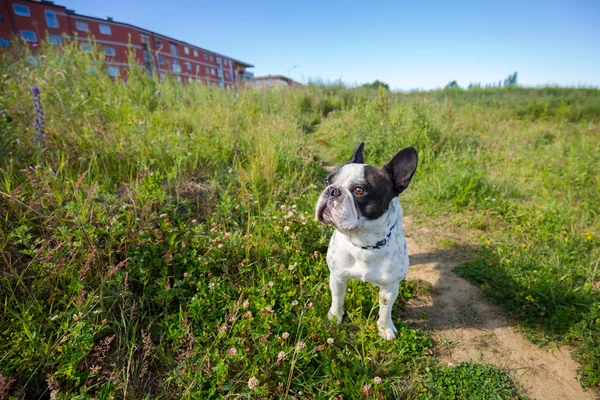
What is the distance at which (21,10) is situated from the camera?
25.1 m

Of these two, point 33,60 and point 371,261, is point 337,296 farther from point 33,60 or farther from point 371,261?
point 33,60

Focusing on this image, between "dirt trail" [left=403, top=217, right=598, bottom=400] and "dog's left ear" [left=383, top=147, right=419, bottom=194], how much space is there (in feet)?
4.56

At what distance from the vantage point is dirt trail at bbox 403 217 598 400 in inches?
77.6

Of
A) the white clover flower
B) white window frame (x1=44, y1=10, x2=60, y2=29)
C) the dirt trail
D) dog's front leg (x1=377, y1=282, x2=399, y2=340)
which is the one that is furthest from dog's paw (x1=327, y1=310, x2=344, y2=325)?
white window frame (x1=44, y1=10, x2=60, y2=29)

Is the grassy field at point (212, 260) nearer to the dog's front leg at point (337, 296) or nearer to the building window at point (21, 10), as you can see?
the dog's front leg at point (337, 296)

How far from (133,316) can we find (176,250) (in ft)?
2.08

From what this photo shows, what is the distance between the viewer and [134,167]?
138 inches

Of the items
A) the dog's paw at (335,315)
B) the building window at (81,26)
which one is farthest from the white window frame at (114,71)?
the building window at (81,26)

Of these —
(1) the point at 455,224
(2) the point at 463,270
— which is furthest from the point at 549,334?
(1) the point at 455,224

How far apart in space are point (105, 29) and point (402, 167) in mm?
44104

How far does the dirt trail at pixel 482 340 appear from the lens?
1971mm

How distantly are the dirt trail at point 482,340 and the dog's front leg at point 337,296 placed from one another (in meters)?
0.72

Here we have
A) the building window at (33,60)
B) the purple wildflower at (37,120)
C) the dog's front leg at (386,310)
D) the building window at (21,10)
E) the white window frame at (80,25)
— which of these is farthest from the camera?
the white window frame at (80,25)

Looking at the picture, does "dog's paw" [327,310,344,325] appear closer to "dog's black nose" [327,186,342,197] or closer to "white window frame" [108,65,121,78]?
"dog's black nose" [327,186,342,197]
